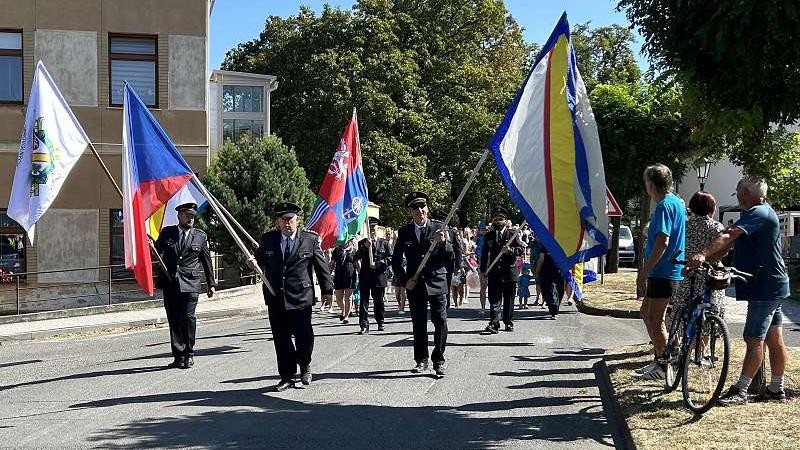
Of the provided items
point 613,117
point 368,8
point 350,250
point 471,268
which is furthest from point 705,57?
point 368,8

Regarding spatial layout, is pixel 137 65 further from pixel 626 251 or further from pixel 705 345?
pixel 626 251

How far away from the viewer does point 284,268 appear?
31.3ft

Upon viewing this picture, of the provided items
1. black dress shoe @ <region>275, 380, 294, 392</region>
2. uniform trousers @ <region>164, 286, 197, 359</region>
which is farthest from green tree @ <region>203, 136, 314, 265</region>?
black dress shoe @ <region>275, 380, 294, 392</region>

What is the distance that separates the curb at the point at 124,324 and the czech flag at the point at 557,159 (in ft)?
37.1

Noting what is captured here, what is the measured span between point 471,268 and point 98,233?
10.6 meters

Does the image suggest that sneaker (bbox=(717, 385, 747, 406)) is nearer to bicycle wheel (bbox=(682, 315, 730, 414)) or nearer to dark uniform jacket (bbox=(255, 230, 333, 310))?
bicycle wheel (bbox=(682, 315, 730, 414))

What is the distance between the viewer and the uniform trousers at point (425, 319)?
1009cm

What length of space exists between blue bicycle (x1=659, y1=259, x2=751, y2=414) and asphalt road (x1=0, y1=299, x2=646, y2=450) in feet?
2.42

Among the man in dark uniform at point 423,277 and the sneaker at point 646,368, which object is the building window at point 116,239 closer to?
the man in dark uniform at point 423,277

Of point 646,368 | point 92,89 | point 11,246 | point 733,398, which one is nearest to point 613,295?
point 646,368

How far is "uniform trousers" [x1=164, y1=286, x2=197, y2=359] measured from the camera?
11016 millimetres

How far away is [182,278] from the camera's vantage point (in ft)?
36.4

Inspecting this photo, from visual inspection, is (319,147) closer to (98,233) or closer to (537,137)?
(98,233)

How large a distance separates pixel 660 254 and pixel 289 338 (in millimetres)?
3899
